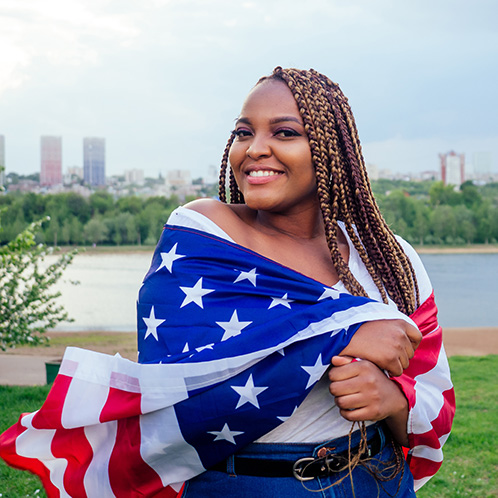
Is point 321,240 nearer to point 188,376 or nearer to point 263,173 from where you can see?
point 263,173

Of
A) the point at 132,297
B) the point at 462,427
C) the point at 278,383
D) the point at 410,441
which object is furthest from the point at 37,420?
the point at 132,297

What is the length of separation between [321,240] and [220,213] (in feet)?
1.13

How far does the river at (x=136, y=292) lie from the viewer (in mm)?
23766

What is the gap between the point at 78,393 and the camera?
1.50 meters

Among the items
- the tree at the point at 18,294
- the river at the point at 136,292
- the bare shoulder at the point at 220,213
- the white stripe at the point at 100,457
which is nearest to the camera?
the white stripe at the point at 100,457

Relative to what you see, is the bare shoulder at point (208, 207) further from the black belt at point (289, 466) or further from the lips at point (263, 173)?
the black belt at point (289, 466)

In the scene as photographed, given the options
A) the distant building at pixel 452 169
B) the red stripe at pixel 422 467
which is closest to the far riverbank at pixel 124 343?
the red stripe at pixel 422 467

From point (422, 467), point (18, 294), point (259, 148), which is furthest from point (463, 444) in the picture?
point (18, 294)

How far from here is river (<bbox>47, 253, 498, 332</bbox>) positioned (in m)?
23.8

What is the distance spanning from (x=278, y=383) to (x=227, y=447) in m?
0.19

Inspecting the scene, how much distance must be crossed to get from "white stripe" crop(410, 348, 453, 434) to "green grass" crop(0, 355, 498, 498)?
2.88 m

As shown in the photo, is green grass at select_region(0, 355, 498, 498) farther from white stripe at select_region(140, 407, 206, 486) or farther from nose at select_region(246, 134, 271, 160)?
nose at select_region(246, 134, 271, 160)

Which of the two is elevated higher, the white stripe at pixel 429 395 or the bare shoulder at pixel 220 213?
the bare shoulder at pixel 220 213

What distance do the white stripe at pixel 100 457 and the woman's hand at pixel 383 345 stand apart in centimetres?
58
